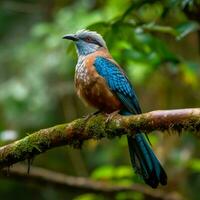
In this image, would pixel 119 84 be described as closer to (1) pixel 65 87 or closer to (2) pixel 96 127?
(2) pixel 96 127

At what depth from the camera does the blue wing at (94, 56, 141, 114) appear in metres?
4.54

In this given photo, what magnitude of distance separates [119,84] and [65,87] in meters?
4.19

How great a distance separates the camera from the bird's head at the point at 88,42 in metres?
5.13

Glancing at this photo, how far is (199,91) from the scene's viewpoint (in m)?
8.28

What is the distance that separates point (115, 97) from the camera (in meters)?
4.55

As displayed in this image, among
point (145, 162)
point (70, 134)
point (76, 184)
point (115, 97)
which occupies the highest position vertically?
point (115, 97)

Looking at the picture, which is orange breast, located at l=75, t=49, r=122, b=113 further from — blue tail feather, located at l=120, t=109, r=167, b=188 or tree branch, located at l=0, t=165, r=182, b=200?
tree branch, located at l=0, t=165, r=182, b=200

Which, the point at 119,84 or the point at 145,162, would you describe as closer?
the point at 145,162

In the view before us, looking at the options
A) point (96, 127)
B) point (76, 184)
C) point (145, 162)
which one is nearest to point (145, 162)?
point (145, 162)

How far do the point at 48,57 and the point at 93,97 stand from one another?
4.10 m

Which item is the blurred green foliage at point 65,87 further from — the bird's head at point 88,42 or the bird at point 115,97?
the bird at point 115,97

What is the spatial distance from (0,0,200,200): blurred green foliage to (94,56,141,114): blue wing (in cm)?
187

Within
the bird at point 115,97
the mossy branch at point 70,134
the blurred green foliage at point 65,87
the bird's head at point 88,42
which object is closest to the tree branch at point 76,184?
the blurred green foliage at point 65,87

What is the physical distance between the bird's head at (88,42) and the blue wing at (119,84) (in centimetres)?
39
